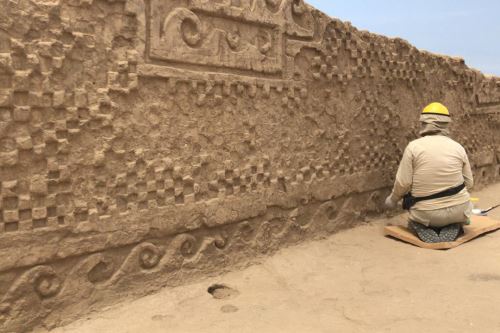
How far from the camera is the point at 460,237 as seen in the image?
3961mm

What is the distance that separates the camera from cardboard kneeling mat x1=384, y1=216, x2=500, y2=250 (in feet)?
12.5

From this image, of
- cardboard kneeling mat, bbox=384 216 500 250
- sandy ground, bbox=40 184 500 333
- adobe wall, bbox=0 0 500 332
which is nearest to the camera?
adobe wall, bbox=0 0 500 332

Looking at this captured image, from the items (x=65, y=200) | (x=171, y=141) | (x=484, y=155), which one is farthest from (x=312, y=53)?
(x=484, y=155)

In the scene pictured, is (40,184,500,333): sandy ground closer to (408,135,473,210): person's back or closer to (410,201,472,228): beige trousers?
(410,201,472,228): beige trousers

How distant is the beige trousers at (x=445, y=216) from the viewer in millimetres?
3879

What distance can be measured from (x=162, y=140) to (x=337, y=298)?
140 centimetres

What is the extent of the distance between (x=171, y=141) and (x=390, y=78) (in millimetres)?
2630

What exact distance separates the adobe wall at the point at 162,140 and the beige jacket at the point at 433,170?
0.46 metres

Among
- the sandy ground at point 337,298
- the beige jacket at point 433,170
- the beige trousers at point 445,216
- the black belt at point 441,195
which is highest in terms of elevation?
the beige jacket at point 433,170

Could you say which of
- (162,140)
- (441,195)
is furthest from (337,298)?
(441,195)

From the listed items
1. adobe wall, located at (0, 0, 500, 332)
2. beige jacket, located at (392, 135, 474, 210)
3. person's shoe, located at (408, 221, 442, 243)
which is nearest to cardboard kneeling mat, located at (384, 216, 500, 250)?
person's shoe, located at (408, 221, 442, 243)

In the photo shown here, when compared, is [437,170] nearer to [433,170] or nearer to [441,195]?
[433,170]

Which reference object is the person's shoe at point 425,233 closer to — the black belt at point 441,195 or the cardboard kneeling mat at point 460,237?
the cardboard kneeling mat at point 460,237

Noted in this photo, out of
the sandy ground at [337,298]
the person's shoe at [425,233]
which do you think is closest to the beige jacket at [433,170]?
the person's shoe at [425,233]
